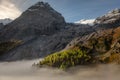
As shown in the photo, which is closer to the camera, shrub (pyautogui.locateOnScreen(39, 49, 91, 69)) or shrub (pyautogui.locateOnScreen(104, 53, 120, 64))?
shrub (pyautogui.locateOnScreen(104, 53, 120, 64))

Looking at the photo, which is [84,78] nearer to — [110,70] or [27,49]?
[110,70]

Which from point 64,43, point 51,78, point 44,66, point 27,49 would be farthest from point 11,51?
point 51,78

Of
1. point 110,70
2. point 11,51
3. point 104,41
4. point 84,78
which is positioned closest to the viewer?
point 84,78

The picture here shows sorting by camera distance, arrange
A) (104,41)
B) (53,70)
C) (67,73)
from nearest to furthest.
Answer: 1. (67,73)
2. (53,70)
3. (104,41)

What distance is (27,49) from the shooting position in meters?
190

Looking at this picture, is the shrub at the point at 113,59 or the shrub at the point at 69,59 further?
the shrub at the point at 69,59

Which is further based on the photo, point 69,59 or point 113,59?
point 69,59

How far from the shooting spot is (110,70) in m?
90.7

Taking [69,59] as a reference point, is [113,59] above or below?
below

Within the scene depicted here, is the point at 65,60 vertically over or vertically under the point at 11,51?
under

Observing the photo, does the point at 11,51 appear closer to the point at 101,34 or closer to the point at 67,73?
the point at 101,34

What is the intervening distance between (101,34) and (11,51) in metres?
91.2

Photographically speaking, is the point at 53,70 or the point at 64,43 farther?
the point at 64,43

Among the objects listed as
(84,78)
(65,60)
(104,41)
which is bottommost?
(84,78)
